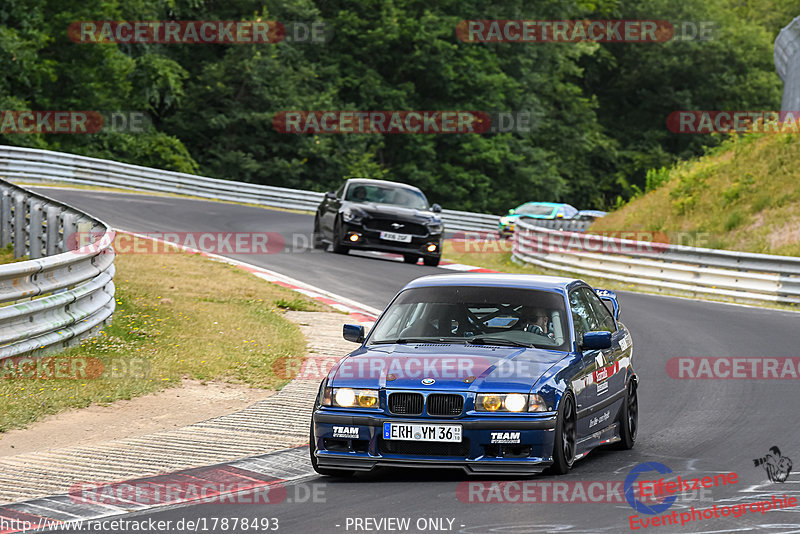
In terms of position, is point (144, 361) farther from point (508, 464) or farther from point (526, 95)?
point (526, 95)

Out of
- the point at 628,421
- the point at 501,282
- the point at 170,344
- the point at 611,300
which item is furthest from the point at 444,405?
the point at 170,344

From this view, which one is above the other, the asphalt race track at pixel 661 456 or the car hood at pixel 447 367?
the car hood at pixel 447 367

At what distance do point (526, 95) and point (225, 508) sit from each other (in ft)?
189

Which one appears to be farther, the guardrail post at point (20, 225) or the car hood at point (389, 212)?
the car hood at point (389, 212)

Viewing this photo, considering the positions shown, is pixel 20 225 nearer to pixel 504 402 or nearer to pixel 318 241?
pixel 318 241

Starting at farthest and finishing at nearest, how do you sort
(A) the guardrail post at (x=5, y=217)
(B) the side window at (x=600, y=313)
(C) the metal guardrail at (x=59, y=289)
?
(A) the guardrail post at (x=5, y=217)
(C) the metal guardrail at (x=59, y=289)
(B) the side window at (x=600, y=313)

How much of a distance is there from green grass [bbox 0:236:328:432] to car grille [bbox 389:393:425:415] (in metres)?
3.43

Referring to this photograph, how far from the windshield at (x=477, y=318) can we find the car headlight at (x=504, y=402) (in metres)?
0.92

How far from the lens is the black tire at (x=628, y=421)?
9.62m

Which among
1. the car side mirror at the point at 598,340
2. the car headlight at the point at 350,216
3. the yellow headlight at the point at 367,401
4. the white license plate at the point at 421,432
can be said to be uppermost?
the car side mirror at the point at 598,340

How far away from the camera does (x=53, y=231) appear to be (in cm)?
1781

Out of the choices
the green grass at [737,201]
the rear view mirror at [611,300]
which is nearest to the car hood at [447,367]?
the rear view mirror at [611,300]

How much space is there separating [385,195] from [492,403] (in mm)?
17725

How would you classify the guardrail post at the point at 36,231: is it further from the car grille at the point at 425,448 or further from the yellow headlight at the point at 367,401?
the car grille at the point at 425,448
